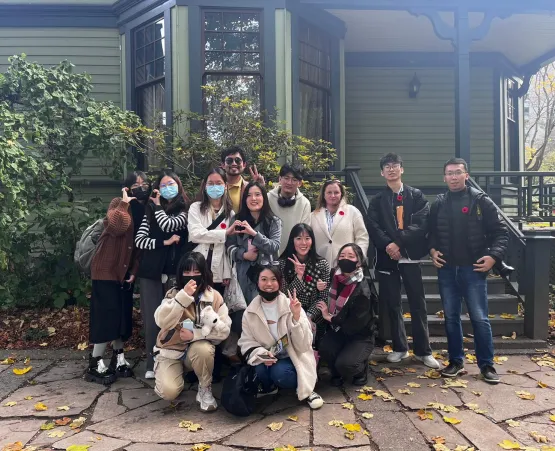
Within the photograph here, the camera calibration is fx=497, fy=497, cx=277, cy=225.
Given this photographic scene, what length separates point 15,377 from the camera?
4453 mm

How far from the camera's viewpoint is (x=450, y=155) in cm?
968

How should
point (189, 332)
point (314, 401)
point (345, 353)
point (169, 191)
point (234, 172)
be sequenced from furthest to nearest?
point (234, 172), point (169, 191), point (345, 353), point (189, 332), point (314, 401)

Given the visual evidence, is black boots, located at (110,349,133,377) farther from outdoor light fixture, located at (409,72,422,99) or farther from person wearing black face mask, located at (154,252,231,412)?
outdoor light fixture, located at (409,72,422,99)

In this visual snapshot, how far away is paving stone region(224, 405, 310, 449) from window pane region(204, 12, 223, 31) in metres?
5.30

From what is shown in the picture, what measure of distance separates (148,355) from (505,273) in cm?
315

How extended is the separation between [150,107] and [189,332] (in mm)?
4672

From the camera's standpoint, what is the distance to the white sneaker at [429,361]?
4.45m

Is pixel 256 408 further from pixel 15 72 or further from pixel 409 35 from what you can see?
pixel 409 35

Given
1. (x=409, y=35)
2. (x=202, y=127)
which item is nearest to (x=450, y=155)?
(x=409, y=35)

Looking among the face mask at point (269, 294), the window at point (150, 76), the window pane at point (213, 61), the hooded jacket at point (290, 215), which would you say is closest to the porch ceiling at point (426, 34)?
the window pane at point (213, 61)

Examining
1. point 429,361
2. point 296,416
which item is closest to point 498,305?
point 429,361

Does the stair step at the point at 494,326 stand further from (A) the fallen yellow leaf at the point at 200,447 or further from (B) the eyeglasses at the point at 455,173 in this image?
(A) the fallen yellow leaf at the point at 200,447

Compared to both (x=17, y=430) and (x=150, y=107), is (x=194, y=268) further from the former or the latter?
(x=150, y=107)

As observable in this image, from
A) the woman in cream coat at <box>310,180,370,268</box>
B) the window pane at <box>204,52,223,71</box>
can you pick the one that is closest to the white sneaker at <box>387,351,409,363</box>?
the woman in cream coat at <box>310,180,370,268</box>
